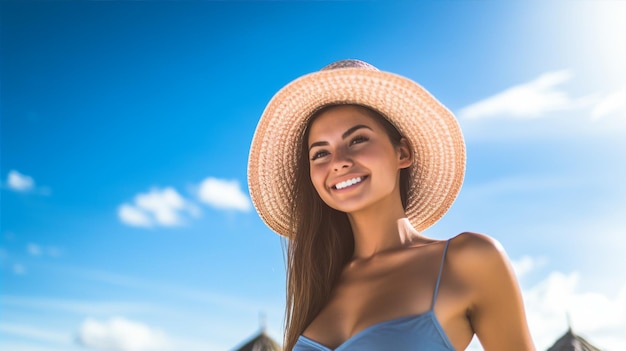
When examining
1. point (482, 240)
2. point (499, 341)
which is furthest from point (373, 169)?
point (499, 341)

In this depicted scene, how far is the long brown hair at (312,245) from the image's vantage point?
3.06 metres

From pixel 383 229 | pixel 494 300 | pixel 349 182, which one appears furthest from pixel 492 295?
pixel 349 182

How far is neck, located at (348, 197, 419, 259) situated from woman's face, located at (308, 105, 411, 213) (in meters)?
0.07

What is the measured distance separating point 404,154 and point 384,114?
0.22m

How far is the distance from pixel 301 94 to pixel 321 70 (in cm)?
16

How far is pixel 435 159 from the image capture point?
316cm

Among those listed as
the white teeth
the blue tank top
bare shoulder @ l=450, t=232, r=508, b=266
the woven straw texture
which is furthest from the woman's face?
the blue tank top

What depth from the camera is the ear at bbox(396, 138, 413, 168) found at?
3.08m

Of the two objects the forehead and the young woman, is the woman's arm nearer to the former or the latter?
the young woman

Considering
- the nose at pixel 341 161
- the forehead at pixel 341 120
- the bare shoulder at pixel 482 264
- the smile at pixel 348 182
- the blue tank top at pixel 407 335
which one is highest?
the forehead at pixel 341 120

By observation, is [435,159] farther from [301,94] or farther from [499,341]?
[499,341]

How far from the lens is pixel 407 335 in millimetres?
2402

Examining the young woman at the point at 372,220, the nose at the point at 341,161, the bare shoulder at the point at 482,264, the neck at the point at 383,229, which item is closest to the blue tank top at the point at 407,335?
the young woman at the point at 372,220

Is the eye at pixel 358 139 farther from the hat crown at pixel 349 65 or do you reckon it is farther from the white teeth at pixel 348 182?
the hat crown at pixel 349 65
